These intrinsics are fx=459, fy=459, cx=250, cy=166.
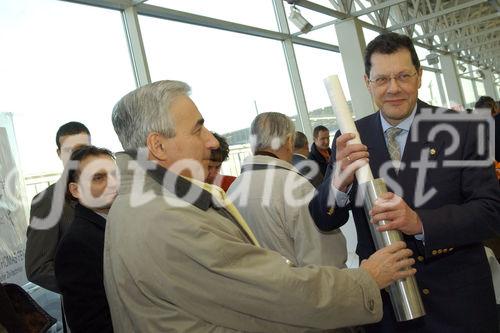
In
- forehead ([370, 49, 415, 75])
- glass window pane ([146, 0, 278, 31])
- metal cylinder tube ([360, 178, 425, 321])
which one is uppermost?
glass window pane ([146, 0, 278, 31])

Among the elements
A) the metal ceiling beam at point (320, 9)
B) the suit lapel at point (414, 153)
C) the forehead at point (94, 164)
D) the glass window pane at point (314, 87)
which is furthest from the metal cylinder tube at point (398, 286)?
the glass window pane at point (314, 87)

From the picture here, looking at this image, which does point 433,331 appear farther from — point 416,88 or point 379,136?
point 416,88

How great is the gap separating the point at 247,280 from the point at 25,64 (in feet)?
10.5

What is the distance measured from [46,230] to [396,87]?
1835 mm

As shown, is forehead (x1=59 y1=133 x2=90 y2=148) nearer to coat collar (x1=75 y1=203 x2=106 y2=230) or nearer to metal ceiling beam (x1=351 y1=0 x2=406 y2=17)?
coat collar (x1=75 y1=203 x2=106 y2=230)

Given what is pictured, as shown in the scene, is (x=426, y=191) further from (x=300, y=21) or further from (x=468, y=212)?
(x=300, y=21)

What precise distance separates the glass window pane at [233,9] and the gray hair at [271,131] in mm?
3040

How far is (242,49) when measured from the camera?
21.4 ft

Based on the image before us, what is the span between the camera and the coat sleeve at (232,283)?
3.50ft

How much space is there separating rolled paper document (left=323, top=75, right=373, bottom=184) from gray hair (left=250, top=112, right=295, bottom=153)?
119 centimetres

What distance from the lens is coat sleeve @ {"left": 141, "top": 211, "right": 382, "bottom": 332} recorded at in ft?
3.50

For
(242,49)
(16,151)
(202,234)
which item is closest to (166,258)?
(202,234)

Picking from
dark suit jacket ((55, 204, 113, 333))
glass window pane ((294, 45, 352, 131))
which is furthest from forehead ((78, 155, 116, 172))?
glass window pane ((294, 45, 352, 131))

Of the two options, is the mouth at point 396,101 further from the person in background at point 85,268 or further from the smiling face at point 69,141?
the smiling face at point 69,141
